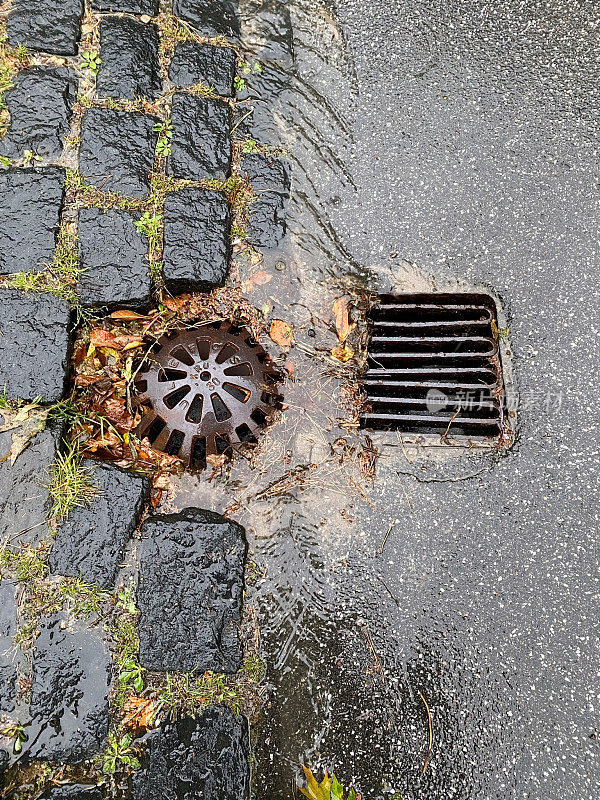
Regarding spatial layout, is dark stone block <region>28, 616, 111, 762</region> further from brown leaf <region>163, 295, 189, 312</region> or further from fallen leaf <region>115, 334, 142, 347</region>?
brown leaf <region>163, 295, 189, 312</region>

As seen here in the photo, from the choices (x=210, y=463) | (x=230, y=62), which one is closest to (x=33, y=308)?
(x=210, y=463)

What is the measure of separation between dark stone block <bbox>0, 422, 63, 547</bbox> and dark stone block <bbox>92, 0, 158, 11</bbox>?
2027mm

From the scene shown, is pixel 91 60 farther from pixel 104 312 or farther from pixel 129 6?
pixel 104 312

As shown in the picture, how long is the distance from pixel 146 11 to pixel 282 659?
296 cm

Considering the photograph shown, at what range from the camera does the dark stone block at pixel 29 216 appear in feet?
8.30

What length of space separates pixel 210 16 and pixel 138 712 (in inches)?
121

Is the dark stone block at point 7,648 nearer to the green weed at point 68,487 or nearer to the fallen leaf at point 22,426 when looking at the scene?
the green weed at point 68,487

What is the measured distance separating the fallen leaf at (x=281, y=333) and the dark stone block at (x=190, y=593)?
0.82 m

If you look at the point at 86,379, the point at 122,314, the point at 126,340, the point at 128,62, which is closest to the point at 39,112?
the point at 128,62

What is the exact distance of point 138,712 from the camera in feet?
7.18

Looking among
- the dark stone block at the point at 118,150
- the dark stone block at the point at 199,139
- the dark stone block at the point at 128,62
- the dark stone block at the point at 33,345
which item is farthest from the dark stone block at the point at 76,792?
the dark stone block at the point at 128,62

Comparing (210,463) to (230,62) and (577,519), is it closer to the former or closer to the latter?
(577,519)

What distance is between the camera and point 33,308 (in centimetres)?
249

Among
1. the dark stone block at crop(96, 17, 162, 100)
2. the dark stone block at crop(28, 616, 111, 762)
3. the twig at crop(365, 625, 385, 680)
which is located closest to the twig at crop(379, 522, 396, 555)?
the twig at crop(365, 625, 385, 680)
